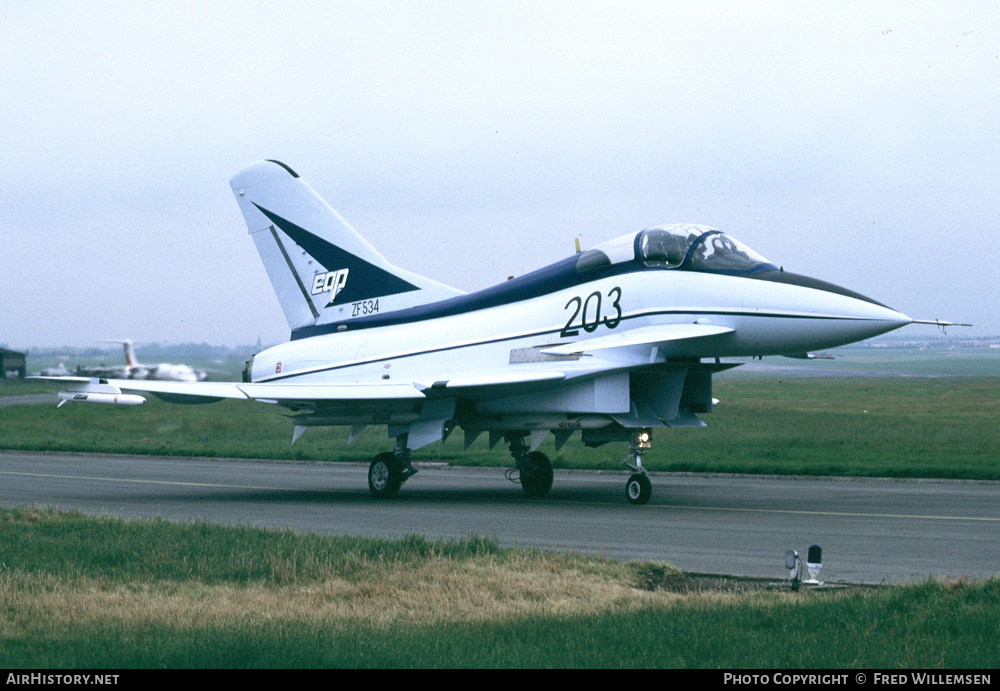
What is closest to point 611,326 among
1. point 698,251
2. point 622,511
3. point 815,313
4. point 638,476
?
point 698,251

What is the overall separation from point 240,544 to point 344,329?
34.7 feet

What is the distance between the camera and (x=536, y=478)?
63.8ft

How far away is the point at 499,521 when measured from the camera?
51.2ft

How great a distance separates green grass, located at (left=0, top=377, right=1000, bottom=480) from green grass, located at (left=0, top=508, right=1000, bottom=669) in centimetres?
1363

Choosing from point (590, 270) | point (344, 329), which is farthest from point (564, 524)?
point (344, 329)

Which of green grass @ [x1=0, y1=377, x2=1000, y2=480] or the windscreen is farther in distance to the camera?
green grass @ [x1=0, y1=377, x2=1000, y2=480]

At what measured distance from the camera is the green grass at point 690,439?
24.0 meters

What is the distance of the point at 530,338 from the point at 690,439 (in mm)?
13157

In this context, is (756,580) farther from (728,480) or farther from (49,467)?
(49,467)

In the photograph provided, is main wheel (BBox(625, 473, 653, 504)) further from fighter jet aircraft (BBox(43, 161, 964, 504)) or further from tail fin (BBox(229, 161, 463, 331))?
tail fin (BBox(229, 161, 463, 331))

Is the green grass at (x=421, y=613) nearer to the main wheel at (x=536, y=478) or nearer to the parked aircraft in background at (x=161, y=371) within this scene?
the main wheel at (x=536, y=478)

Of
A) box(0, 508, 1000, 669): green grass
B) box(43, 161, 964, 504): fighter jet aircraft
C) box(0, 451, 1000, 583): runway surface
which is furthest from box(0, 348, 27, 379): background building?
box(0, 508, 1000, 669): green grass

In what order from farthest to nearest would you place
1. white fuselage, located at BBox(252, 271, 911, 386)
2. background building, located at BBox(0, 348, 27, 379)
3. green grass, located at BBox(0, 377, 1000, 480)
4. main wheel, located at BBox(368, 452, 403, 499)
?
background building, located at BBox(0, 348, 27, 379)
green grass, located at BBox(0, 377, 1000, 480)
main wheel, located at BBox(368, 452, 403, 499)
white fuselage, located at BBox(252, 271, 911, 386)

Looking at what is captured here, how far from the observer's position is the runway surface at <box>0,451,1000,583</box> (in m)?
11.9
